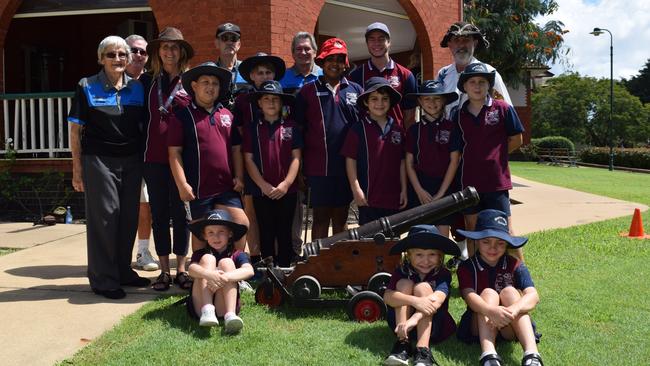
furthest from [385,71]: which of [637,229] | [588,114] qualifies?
[588,114]

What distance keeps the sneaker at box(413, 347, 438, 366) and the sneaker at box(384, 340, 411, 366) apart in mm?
51

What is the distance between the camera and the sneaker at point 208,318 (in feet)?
13.0

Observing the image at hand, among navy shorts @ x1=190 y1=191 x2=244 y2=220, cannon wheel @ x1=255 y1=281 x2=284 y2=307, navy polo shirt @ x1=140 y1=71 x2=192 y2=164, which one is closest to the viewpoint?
cannon wheel @ x1=255 y1=281 x2=284 y2=307

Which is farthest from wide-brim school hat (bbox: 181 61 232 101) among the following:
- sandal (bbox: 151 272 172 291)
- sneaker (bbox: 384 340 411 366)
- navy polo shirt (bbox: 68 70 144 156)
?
sneaker (bbox: 384 340 411 366)

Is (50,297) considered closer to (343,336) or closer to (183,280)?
(183,280)

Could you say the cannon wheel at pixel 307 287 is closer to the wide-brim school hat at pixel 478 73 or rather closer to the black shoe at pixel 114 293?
the black shoe at pixel 114 293

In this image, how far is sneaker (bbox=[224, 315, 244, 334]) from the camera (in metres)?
3.95

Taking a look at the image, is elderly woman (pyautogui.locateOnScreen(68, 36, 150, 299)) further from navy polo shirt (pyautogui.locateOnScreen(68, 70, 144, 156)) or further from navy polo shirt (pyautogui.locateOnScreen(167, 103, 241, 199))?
navy polo shirt (pyautogui.locateOnScreen(167, 103, 241, 199))

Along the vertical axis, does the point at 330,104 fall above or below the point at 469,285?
above

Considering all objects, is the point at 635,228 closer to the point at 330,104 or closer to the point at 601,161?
the point at 330,104

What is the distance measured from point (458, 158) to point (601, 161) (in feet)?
113

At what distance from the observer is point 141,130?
5227 mm

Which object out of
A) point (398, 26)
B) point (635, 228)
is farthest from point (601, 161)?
point (635, 228)

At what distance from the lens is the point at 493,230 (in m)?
3.79
